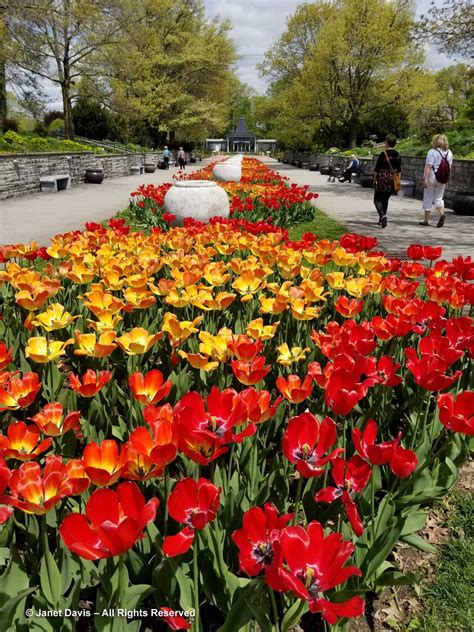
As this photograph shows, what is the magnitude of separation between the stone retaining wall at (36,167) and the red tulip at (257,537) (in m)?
16.3

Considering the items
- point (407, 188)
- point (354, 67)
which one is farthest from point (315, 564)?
point (354, 67)

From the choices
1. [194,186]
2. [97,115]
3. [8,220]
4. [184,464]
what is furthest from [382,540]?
[97,115]

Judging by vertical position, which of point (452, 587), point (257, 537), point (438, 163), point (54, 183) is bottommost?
point (452, 587)

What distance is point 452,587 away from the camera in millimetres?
1804

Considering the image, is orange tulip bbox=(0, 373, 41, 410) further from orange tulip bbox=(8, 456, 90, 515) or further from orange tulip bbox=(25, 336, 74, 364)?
orange tulip bbox=(8, 456, 90, 515)

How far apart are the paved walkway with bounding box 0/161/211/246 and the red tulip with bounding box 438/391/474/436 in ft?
25.6

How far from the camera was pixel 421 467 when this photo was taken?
1862mm

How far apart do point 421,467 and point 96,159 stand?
26.2 m

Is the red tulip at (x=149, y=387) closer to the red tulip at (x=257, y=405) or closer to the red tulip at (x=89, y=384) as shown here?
the red tulip at (x=89, y=384)

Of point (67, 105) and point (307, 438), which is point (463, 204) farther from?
point (67, 105)

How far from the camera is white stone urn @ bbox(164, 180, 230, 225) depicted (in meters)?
8.48

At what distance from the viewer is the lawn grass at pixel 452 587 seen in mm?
1680

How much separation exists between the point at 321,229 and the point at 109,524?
926cm

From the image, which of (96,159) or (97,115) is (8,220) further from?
(97,115)
